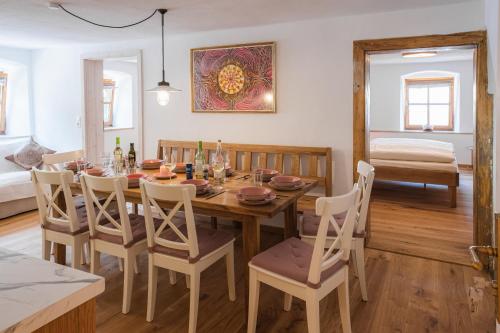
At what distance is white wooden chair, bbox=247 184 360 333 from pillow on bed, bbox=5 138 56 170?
4.42 m

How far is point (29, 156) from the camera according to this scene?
17.6ft

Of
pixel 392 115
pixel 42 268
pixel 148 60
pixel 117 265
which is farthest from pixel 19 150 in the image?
pixel 392 115

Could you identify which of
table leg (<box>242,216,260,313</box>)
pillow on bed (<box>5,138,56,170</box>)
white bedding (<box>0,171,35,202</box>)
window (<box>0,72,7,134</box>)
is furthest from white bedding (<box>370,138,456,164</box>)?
window (<box>0,72,7,134</box>)

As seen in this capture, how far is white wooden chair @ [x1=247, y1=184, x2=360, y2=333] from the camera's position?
1877mm

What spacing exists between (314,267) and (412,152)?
4.14 meters

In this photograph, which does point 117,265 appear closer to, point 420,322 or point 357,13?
point 420,322

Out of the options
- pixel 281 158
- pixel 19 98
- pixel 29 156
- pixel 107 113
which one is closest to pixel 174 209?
pixel 281 158

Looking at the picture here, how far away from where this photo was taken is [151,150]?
189 inches

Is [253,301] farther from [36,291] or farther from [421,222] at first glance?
[421,222]

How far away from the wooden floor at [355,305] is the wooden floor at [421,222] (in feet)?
1.09

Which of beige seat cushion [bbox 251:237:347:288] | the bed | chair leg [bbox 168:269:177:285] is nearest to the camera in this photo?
beige seat cushion [bbox 251:237:347:288]

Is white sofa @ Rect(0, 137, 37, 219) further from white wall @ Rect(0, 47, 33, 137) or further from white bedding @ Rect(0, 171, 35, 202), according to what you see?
white wall @ Rect(0, 47, 33, 137)

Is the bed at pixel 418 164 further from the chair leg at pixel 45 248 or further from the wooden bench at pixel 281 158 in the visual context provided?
the chair leg at pixel 45 248

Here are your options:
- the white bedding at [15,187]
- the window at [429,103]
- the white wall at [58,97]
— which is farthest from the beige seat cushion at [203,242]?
the window at [429,103]
